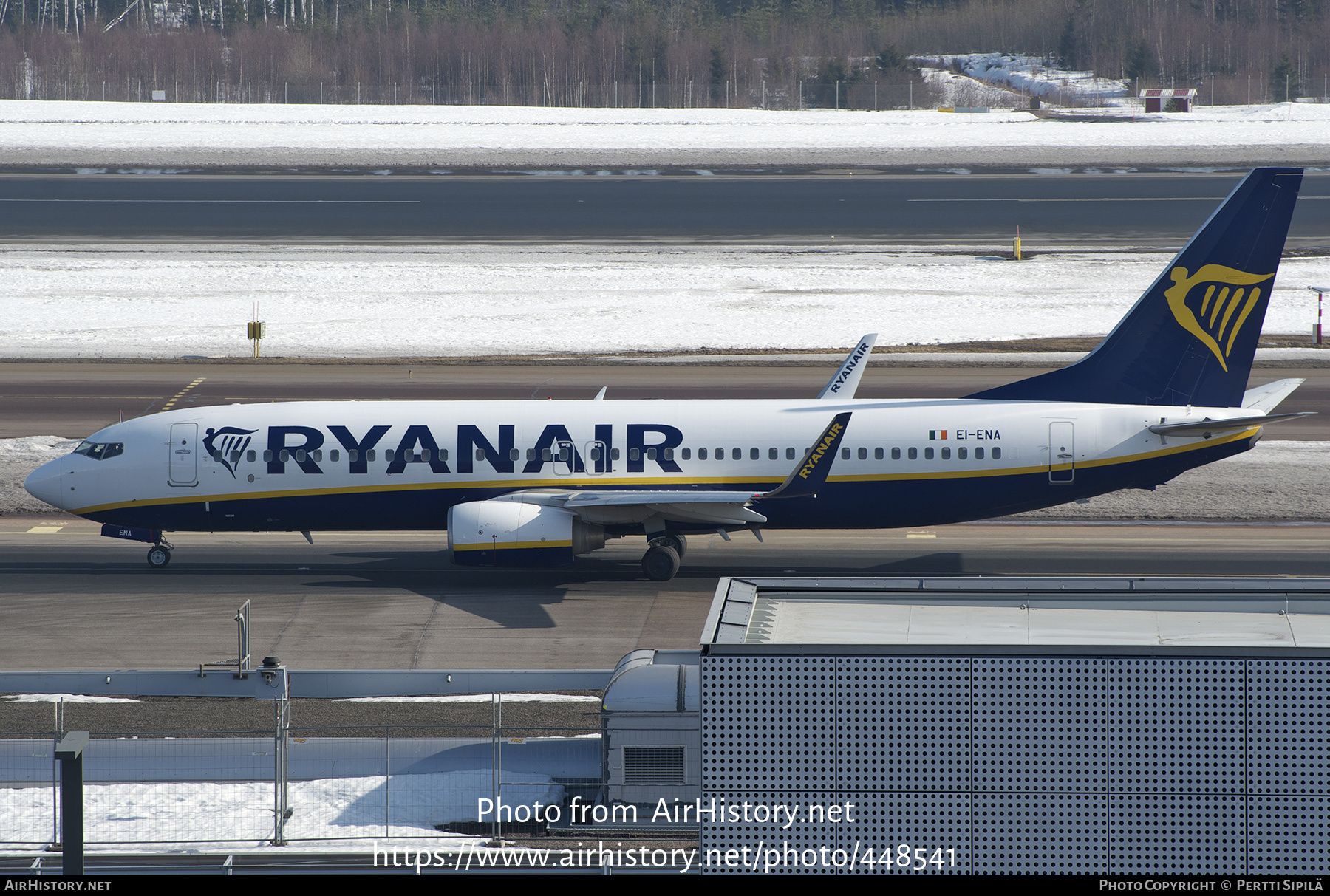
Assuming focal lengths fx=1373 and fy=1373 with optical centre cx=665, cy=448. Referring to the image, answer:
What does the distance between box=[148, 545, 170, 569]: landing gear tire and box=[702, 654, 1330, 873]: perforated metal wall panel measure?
78.5 feet

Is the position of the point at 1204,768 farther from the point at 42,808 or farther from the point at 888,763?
the point at 42,808

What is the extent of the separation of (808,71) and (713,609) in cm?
17635

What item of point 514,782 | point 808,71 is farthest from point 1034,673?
point 808,71

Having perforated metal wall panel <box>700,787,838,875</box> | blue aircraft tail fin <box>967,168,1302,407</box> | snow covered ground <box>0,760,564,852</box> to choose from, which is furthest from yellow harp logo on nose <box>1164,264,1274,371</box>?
perforated metal wall panel <box>700,787,838,875</box>

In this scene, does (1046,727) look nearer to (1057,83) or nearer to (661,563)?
(661,563)

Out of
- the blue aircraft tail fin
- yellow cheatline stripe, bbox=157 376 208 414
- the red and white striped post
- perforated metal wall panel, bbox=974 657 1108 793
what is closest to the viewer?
perforated metal wall panel, bbox=974 657 1108 793

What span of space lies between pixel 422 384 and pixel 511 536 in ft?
78.5

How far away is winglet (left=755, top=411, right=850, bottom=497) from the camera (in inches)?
1186

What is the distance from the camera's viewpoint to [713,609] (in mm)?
15508

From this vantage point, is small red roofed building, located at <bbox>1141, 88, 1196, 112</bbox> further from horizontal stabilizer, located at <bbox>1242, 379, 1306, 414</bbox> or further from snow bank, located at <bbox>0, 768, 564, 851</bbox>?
snow bank, located at <bbox>0, 768, 564, 851</bbox>

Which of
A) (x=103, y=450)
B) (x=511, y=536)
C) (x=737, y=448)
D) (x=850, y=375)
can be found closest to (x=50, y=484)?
(x=103, y=450)

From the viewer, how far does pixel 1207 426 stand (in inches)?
1221

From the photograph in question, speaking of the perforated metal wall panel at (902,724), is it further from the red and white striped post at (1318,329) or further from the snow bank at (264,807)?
the red and white striped post at (1318,329)

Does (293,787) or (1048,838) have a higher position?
(1048,838)
